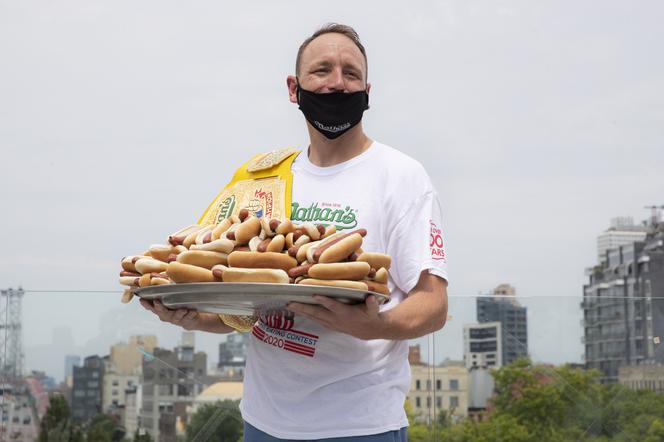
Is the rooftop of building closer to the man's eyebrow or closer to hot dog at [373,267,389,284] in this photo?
the man's eyebrow

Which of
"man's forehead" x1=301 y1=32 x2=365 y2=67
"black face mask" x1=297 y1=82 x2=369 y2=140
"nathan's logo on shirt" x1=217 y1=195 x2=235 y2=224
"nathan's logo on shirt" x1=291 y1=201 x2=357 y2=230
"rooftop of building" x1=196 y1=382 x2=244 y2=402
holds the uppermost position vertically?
"man's forehead" x1=301 y1=32 x2=365 y2=67

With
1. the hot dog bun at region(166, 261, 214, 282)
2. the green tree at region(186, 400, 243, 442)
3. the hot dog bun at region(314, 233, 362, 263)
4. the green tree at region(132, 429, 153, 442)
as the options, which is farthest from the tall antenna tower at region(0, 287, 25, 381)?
the hot dog bun at region(314, 233, 362, 263)

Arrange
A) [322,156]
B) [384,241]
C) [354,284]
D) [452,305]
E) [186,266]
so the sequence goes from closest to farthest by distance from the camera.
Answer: [354,284] → [186,266] → [384,241] → [322,156] → [452,305]

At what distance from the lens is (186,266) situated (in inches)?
73.6

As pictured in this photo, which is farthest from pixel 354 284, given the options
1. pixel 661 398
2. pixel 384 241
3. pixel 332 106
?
pixel 661 398

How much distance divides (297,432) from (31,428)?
3619 millimetres

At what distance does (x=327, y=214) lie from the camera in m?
2.07

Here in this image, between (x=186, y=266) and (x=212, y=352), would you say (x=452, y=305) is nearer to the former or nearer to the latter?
(x=212, y=352)

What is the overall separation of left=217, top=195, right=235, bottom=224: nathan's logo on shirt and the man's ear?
28 centimetres

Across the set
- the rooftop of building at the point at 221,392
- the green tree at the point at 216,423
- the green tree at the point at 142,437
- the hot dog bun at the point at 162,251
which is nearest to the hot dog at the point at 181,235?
the hot dog bun at the point at 162,251

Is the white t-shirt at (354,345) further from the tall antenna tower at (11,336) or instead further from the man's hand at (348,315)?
the tall antenna tower at (11,336)

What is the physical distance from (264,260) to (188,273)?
0.16 m

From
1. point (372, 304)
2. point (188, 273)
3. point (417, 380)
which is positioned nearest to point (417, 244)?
point (372, 304)

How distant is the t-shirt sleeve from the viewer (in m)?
1.96
